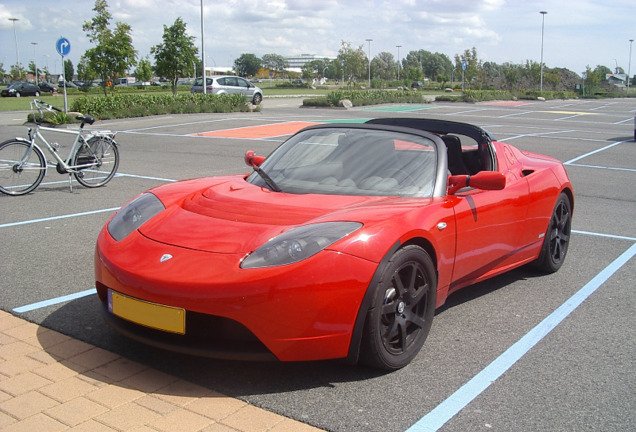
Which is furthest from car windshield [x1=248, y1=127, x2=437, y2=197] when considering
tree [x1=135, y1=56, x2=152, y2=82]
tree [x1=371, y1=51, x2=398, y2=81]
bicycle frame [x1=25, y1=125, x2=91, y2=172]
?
tree [x1=371, y1=51, x2=398, y2=81]

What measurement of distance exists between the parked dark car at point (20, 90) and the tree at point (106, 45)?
692 inches

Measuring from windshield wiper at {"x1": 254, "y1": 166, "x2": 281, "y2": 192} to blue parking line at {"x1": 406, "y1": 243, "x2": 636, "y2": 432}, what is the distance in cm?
166

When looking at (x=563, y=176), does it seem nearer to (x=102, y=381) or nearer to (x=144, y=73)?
(x=102, y=381)

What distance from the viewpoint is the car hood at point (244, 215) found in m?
3.33

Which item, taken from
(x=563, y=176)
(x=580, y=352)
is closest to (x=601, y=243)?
(x=563, y=176)

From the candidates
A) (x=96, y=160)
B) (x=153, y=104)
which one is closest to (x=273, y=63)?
(x=153, y=104)

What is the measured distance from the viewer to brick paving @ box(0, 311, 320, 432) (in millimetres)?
2785

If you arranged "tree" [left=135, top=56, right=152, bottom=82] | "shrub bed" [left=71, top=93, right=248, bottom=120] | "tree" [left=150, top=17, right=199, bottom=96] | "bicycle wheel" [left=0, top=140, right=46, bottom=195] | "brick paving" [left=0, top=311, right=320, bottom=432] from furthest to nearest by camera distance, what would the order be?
"tree" [left=135, top=56, right=152, bottom=82], "tree" [left=150, top=17, right=199, bottom=96], "shrub bed" [left=71, top=93, right=248, bottom=120], "bicycle wheel" [left=0, top=140, right=46, bottom=195], "brick paving" [left=0, top=311, right=320, bottom=432]

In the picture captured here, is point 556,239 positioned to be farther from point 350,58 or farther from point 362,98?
point 350,58

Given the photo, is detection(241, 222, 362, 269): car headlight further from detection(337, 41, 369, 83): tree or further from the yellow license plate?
detection(337, 41, 369, 83): tree

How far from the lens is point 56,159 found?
9.01 meters

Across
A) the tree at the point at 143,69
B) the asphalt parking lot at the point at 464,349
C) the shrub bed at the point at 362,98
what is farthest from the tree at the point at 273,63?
the asphalt parking lot at the point at 464,349

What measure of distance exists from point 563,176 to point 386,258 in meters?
2.85

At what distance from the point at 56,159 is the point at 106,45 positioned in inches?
1162
